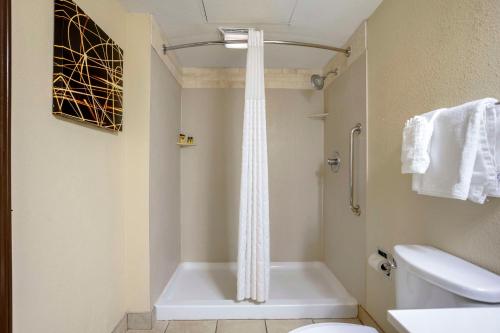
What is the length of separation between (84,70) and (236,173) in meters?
1.70

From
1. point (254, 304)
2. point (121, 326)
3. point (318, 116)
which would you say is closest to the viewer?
point (121, 326)

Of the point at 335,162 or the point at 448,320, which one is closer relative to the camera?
the point at 448,320

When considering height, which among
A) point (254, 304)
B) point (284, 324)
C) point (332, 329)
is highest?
point (332, 329)

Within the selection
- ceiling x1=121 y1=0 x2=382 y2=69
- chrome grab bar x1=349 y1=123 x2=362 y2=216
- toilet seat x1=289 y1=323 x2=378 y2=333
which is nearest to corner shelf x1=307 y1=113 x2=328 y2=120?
ceiling x1=121 y1=0 x2=382 y2=69

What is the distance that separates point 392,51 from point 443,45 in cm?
37

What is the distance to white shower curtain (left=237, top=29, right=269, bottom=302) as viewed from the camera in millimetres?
1706

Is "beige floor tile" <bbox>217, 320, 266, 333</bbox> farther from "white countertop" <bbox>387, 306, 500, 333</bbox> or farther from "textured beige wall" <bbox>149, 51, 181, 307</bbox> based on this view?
"white countertop" <bbox>387, 306, 500, 333</bbox>

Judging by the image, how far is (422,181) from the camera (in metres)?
0.95

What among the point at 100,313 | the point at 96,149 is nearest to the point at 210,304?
the point at 100,313

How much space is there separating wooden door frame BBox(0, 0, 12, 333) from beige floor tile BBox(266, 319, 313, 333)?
4.63ft

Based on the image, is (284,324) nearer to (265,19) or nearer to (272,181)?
(272,181)

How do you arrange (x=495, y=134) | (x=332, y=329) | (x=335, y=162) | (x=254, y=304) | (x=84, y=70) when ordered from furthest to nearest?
(x=335, y=162), (x=254, y=304), (x=84, y=70), (x=332, y=329), (x=495, y=134)

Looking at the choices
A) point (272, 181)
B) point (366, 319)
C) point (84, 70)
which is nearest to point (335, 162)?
point (272, 181)

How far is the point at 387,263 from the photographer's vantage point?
131 centimetres
